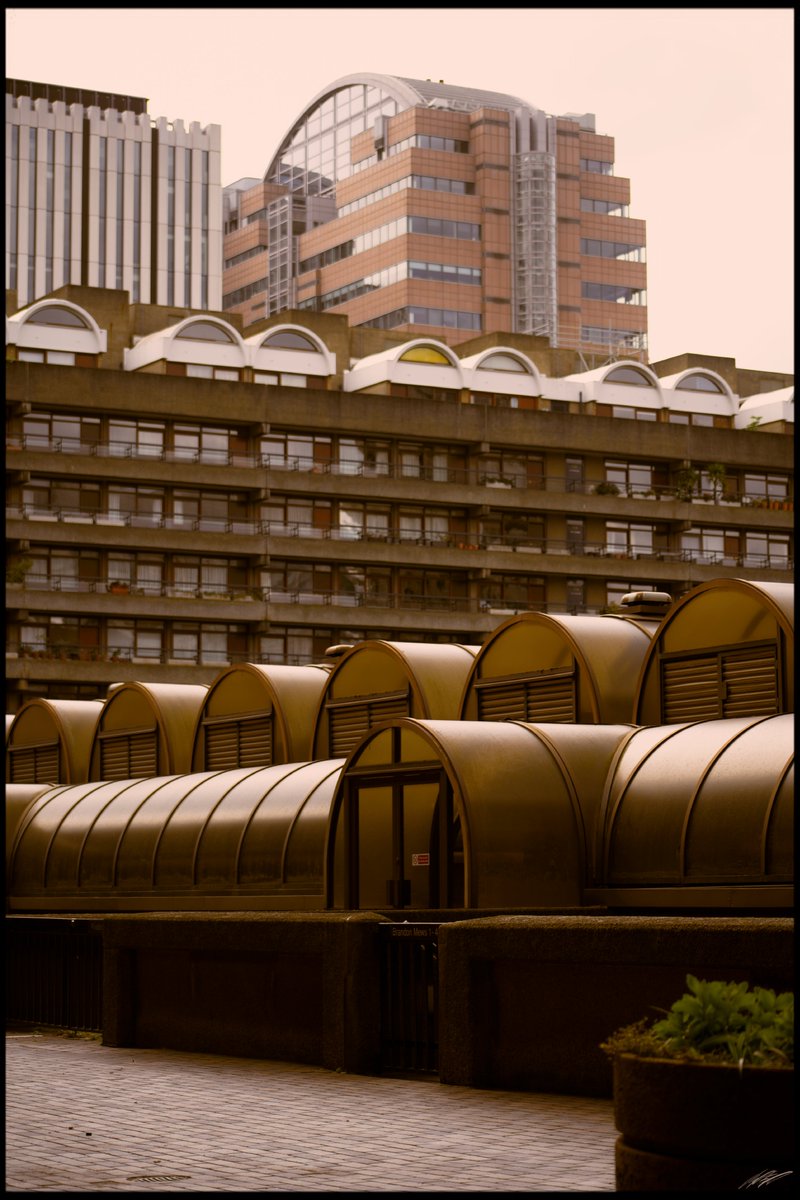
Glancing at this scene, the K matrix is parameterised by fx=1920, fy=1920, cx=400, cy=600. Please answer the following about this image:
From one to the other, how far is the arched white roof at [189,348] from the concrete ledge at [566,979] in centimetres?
7133

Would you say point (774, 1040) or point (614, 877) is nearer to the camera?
point (774, 1040)

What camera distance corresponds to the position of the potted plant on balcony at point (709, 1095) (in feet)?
32.1

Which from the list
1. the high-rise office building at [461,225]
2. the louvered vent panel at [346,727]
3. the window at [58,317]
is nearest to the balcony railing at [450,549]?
the window at [58,317]

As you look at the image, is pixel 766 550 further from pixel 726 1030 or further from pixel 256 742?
pixel 726 1030

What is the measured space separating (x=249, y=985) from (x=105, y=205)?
180882 mm

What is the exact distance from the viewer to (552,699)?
33.9m

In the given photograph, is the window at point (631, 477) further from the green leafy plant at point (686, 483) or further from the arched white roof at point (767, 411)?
the arched white roof at point (767, 411)

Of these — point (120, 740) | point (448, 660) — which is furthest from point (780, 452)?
point (448, 660)

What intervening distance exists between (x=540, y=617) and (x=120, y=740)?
57.2 feet

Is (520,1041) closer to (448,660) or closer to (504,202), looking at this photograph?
(448,660)

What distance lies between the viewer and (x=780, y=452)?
9575cm

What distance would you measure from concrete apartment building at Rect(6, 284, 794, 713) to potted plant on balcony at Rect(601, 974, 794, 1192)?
2790 inches

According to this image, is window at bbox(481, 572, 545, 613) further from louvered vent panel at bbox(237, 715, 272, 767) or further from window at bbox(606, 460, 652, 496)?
louvered vent panel at bbox(237, 715, 272, 767)

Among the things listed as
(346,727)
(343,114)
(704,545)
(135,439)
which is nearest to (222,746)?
(346,727)
